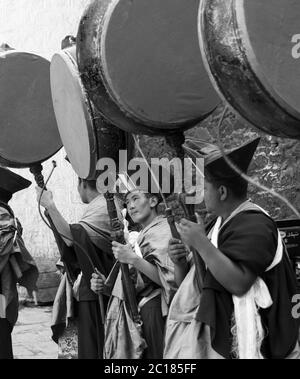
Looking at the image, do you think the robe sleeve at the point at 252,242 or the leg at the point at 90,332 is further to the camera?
the leg at the point at 90,332

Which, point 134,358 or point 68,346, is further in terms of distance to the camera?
point 68,346

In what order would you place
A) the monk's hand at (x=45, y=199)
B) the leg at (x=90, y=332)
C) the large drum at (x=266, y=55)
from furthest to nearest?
the leg at (x=90, y=332), the monk's hand at (x=45, y=199), the large drum at (x=266, y=55)

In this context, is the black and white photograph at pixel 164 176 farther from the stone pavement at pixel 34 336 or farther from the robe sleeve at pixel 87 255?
the stone pavement at pixel 34 336

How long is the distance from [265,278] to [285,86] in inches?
32.7

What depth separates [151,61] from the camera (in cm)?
260

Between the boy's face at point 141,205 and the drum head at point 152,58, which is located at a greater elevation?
the drum head at point 152,58

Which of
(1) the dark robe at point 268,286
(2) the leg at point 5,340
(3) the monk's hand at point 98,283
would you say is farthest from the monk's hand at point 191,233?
(2) the leg at point 5,340

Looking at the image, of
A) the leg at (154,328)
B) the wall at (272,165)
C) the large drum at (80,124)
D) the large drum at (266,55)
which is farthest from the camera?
the wall at (272,165)

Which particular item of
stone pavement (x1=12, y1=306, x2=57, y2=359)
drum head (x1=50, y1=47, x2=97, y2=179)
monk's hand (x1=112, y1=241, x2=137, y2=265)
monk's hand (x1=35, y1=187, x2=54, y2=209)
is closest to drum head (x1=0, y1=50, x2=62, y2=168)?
monk's hand (x1=35, y1=187, x2=54, y2=209)

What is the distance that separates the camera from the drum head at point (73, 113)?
3.15 metres

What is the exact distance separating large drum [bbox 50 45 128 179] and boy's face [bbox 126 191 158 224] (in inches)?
12.3
